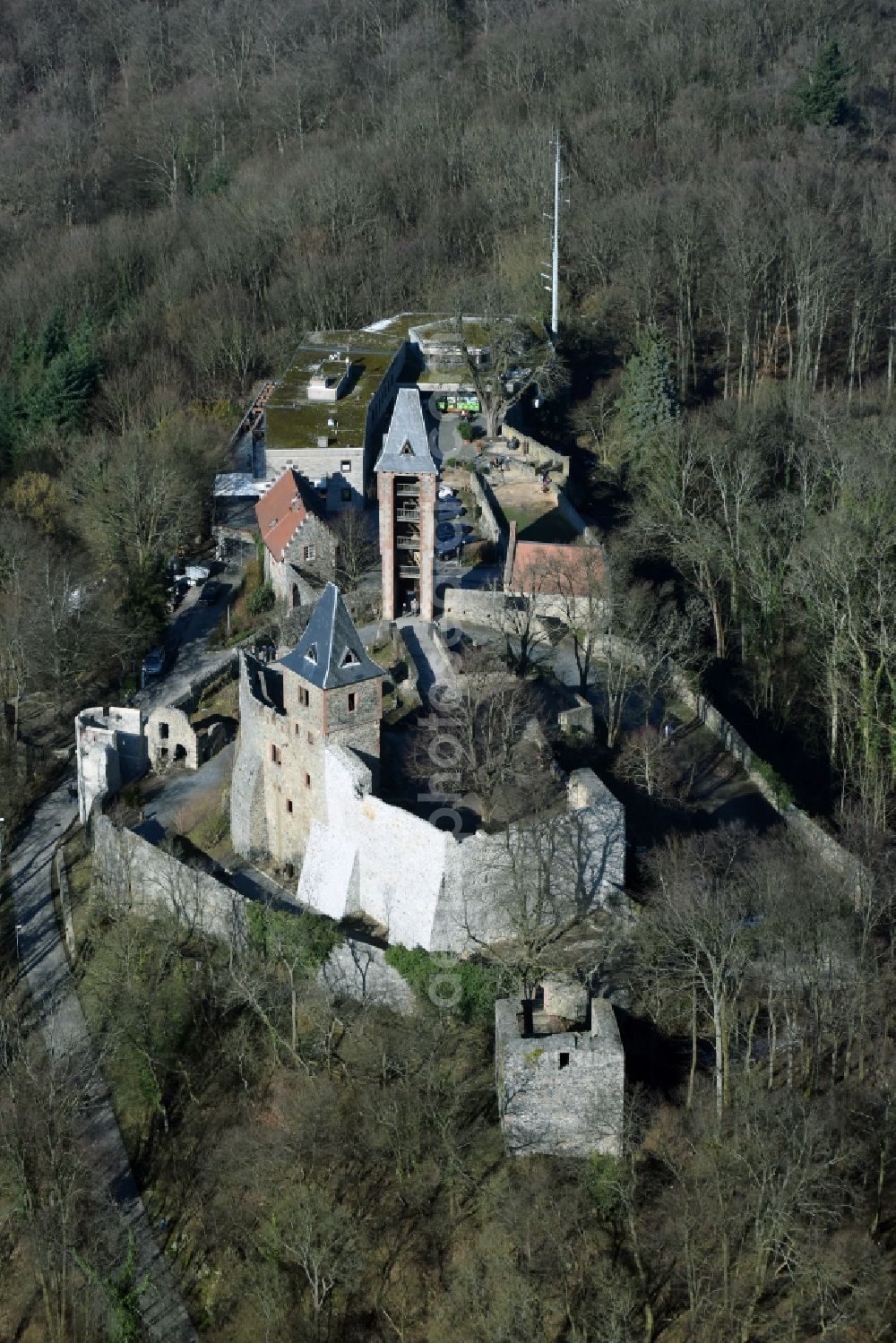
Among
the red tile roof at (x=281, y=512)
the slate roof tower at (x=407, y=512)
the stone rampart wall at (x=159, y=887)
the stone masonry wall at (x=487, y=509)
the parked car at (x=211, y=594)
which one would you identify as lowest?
the parked car at (x=211, y=594)

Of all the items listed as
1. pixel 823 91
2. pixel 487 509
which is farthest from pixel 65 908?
pixel 823 91

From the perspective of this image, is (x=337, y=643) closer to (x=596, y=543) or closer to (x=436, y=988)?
(x=436, y=988)

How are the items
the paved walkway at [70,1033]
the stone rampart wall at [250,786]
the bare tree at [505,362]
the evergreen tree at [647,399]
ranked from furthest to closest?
1. the bare tree at [505,362]
2. the evergreen tree at [647,399]
3. the stone rampart wall at [250,786]
4. the paved walkway at [70,1033]

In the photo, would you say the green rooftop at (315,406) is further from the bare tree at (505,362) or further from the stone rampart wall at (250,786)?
the stone rampart wall at (250,786)

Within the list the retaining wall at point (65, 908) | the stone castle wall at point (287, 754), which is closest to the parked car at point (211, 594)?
the retaining wall at point (65, 908)

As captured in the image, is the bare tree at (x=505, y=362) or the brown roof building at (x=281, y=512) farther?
the bare tree at (x=505, y=362)

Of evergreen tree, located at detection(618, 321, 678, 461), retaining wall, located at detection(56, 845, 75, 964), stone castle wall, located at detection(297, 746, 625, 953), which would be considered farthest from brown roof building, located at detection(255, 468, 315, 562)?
stone castle wall, located at detection(297, 746, 625, 953)
